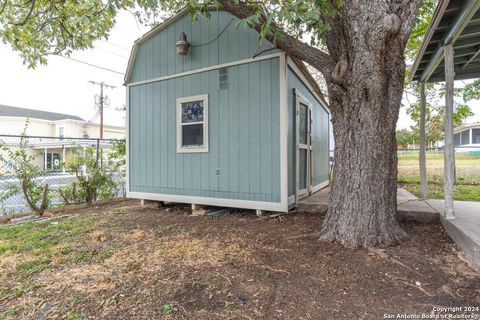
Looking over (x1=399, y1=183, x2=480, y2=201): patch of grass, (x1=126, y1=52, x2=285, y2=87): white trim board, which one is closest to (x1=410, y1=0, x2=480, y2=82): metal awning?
(x1=126, y1=52, x2=285, y2=87): white trim board

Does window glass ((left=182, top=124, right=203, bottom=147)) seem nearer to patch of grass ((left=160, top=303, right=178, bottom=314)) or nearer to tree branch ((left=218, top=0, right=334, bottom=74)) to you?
tree branch ((left=218, top=0, right=334, bottom=74))

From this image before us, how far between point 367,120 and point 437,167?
37.3ft

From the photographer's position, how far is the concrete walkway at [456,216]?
98.0 inches

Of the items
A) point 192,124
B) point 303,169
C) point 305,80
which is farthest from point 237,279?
point 305,80

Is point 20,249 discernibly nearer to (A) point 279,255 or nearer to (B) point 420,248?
(A) point 279,255

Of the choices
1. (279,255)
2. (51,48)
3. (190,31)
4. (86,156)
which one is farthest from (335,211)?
(51,48)

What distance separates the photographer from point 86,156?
6.02m

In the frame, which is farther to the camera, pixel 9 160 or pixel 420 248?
pixel 9 160

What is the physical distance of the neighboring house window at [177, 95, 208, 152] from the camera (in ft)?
15.7

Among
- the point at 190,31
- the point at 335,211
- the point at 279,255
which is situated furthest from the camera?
the point at 190,31

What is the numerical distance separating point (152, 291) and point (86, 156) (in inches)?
195

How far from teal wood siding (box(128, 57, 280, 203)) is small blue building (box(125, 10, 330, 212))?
0.02m

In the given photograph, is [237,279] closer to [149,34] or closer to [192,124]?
[192,124]

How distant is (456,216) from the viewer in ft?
10.8
